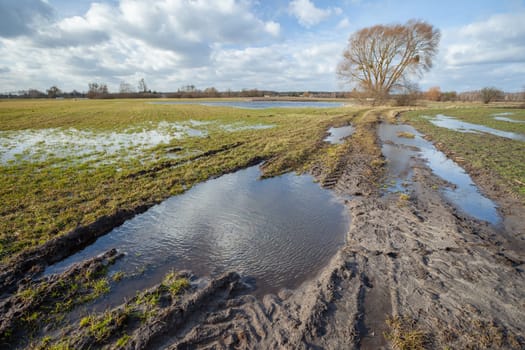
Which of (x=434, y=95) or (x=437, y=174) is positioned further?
(x=434, y=95)

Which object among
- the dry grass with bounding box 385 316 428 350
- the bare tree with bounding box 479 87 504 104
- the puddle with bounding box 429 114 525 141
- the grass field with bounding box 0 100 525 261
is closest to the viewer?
the dry grass with bounding box 385 316 428 350

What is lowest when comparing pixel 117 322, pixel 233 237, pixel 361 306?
pixel 233 237

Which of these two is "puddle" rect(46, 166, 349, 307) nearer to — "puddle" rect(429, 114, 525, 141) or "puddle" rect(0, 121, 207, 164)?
"puddle" rect(0, 121, 207, 164)

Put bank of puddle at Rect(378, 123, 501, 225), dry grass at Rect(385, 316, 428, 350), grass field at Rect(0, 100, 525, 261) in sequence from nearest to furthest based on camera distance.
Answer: dry grass at Rect(385, 316, 428, 350), grass field at Rect(0, 100, 525, 261), bank of puddle at Rect(378, 123, 501, 225)

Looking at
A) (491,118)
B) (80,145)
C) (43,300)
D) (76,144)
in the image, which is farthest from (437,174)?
(491,118)

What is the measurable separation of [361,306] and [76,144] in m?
19.8

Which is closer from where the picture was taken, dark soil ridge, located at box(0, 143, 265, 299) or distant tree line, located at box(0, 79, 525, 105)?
dark soil ridge, located at box(0, 143, 265, 299)

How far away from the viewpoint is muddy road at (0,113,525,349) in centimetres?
338

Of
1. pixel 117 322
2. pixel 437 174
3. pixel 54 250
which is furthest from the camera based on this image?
pixel 437 174

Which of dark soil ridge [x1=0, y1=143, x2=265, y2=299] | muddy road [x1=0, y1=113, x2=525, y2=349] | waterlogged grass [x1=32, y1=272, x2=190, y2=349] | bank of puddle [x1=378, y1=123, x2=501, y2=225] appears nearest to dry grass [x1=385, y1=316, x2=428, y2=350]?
muddy road [x1=0, y1=113, x2=525, y2=349]

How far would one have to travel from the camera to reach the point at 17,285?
4.37 m

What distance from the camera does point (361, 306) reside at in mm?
3982

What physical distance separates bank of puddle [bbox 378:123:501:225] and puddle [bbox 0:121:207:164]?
13.8 meters

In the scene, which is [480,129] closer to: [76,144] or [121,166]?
[121,166]
